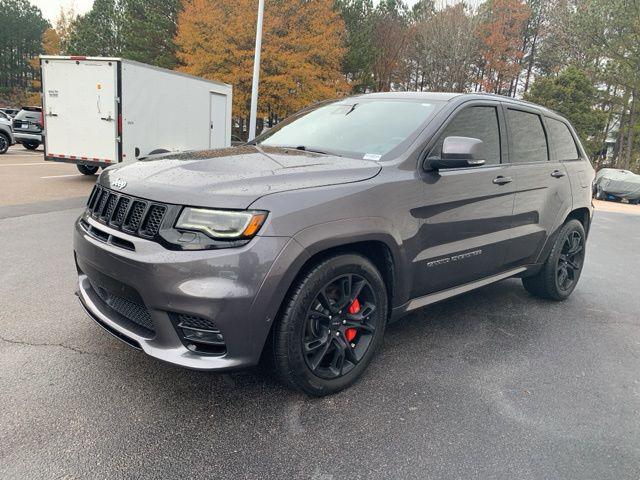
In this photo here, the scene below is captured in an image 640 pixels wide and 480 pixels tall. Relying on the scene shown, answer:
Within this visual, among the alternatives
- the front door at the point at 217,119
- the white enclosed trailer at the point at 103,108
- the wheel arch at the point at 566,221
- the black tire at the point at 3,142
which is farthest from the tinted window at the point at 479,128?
the black tire at the point at 3,142

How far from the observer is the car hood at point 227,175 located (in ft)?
7.64

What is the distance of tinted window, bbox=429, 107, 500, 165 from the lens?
130 inches

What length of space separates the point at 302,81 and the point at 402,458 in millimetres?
23817

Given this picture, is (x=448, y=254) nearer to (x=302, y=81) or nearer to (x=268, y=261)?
(x=268, y=261)

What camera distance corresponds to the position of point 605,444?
98.6 inches

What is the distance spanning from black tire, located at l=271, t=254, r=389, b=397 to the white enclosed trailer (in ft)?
30.2

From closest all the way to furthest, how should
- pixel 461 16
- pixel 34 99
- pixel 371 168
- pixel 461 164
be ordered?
pixel 371 168 → pixel 461 164 → pixel 461 16 → pixel 34 99

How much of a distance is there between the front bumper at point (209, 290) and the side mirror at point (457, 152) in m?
1.20

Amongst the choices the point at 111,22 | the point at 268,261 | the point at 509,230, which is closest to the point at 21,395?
the point at 268,261

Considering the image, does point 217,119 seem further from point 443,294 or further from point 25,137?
point 443,294

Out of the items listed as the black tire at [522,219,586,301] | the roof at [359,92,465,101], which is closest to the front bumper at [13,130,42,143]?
the roof at [359,92,465,101]

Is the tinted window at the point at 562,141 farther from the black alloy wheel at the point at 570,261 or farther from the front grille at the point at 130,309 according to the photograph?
the front grille at the point at 130,309

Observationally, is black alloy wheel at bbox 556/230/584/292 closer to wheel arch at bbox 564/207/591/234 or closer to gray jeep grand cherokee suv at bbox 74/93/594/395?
wheel arch at bbox 564/207/591/234

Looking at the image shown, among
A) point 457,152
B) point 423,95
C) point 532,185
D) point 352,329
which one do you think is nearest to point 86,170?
point 423,95
